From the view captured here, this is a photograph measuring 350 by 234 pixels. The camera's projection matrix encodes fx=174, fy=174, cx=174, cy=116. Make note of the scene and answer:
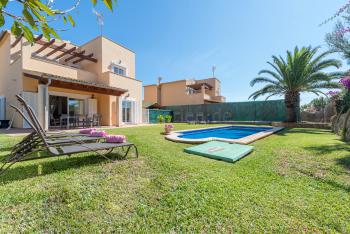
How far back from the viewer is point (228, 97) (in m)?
39.4

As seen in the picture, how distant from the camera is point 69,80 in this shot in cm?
1080

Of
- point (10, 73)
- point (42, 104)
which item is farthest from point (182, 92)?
point (42, 104)

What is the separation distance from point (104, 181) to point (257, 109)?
22041 millimetres

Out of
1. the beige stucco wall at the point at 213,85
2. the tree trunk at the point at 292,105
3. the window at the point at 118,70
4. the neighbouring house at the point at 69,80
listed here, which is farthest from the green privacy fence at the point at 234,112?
the beige stucco wall at the point at 213,85

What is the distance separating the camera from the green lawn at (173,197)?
87.0 inches

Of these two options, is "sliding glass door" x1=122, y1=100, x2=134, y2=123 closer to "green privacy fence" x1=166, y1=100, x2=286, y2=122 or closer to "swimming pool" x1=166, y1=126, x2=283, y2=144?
"swimming pool" x1=166, y1=126, x2=283, y2=144

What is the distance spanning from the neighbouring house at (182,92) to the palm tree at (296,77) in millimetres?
13404

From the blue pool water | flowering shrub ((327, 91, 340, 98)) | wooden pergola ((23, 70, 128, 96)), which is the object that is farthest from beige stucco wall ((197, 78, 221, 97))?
wooden pergola ((23, 70, 128, 96))

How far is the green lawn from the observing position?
87.0 inches

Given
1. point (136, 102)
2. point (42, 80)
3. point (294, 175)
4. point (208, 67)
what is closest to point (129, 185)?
point (294, 175)

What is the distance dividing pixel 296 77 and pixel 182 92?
1875cm

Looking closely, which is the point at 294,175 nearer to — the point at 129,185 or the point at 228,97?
the point at 129,185

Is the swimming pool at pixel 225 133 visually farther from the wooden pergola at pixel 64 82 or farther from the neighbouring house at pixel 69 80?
the neighbouring house at pixel 69 80

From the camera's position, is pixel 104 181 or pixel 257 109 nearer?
pixel 104 181
